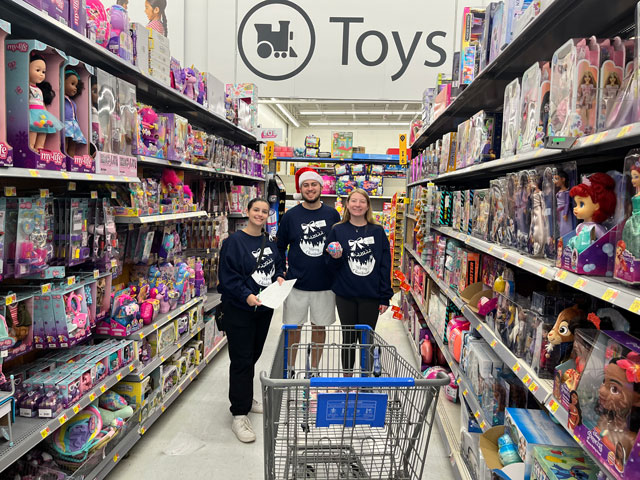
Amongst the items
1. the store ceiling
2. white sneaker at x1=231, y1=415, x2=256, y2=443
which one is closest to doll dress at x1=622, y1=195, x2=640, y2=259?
white sneaker at x1=231, y1=415, x2=256, y2=443

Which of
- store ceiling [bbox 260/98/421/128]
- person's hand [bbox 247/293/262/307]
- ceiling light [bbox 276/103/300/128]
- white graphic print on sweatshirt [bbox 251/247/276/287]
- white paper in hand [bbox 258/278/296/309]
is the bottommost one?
person's hand [bbox 247/293/262/307]

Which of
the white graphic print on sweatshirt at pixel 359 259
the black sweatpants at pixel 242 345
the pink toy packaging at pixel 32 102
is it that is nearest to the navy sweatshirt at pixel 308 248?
the white graphic print on sweatshirt at pixel 359 259

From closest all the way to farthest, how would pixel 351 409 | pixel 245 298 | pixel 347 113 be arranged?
pixel 351 409 → pixel 245 298 → pixel 347 113

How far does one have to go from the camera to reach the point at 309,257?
343cm

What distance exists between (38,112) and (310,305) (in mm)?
2232

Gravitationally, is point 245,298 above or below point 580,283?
below

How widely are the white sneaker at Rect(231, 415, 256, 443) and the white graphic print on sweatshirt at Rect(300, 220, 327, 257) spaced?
123 cm

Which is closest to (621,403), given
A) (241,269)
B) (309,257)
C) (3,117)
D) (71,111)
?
(3,117)

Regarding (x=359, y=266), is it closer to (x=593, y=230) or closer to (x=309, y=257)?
(x=309, y=257)

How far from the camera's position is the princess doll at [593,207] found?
51.4 inches

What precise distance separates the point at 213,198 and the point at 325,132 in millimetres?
13495

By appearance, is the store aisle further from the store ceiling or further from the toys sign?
the store ceiling

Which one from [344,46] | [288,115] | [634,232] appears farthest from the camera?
[288,115]

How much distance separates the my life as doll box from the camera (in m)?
1.06
